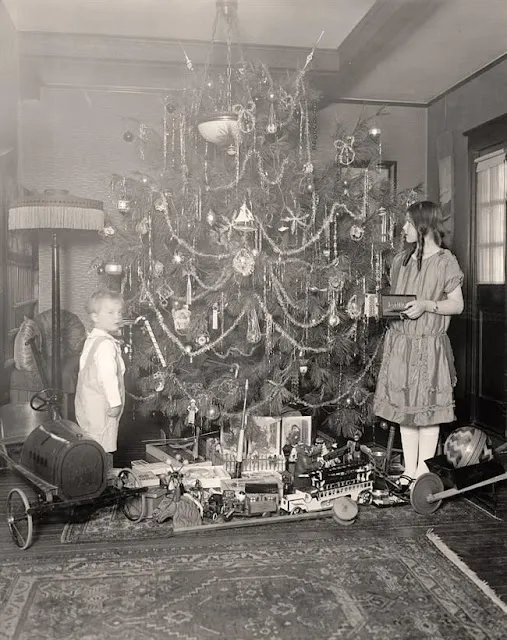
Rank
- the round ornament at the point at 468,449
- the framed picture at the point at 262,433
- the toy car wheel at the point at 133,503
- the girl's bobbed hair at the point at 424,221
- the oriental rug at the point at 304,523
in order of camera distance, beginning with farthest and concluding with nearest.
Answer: the framed picture at the point at 262,433 → the girl's bobbed hair at the point at 424,221 → the round ornament at the point at 468,449 → the toy car wheel at the point at 133,503 → the oriental rug at the point at 304,523

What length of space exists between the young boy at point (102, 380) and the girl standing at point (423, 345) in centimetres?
140

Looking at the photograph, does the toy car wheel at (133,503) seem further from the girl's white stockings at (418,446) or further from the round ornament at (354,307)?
the round ornament at (354,307)

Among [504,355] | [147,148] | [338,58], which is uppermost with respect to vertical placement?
[338,58]

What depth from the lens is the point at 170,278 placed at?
404cm

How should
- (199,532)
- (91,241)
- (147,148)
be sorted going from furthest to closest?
(91,241), (147,148), (199,532)

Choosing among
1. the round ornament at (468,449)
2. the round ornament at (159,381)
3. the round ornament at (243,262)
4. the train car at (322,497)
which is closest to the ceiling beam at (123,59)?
the round ornament at (243,262)

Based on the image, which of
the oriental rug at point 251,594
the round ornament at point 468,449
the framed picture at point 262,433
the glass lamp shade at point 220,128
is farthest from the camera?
the framed picture at point 262,433

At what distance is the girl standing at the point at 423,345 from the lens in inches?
137

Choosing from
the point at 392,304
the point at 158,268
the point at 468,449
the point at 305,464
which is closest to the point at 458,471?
the point at 468,449

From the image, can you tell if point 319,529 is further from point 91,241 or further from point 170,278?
point 91,241

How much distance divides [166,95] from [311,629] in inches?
129

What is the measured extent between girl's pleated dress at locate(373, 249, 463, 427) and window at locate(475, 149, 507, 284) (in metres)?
1.50

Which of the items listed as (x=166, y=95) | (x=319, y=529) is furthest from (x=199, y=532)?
(x=166, y=95)

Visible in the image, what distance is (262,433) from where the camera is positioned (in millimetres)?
4008
